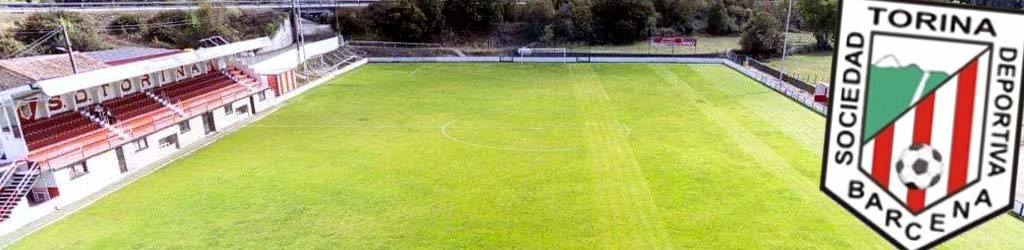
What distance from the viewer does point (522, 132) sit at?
24.9m

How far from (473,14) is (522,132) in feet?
124

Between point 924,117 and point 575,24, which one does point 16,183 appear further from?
point 575,24

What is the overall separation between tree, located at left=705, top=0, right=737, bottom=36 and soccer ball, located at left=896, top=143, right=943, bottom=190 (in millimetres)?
62883

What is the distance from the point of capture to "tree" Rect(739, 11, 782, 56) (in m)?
49.4

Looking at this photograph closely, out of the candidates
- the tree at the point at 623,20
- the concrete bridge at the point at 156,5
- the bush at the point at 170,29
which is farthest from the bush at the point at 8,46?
the tree at the point at 623,20

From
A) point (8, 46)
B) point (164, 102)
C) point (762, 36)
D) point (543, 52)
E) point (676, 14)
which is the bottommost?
point (543, 52)

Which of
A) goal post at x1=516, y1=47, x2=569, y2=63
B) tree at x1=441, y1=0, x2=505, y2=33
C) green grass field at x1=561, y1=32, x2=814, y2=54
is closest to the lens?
goal post at x1=516, y1=47, x2=569, y2=63

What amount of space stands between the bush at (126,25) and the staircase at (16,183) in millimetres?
35761

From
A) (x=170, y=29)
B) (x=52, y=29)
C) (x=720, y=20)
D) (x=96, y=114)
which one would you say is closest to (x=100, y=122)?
(x=96, y=114)

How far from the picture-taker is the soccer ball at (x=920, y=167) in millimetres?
3717

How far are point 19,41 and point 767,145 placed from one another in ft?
156

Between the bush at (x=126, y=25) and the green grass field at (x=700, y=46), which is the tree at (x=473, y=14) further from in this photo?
the bush at (x=126, y=25)

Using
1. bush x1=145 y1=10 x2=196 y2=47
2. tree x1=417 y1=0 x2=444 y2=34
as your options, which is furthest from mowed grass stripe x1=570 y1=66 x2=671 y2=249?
bush x1=145 y1=10 x2=196 y2=47

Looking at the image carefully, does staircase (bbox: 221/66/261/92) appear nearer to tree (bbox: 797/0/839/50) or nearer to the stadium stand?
the stadium stand
